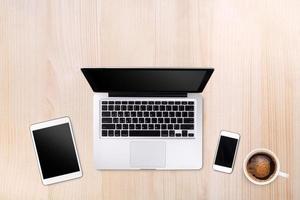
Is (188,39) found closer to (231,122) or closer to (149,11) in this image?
(149,11)

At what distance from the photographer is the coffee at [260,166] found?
3.59ft

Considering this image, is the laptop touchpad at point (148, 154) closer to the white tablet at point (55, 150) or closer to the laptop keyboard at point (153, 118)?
the laptop keyboard at point (153, 118)

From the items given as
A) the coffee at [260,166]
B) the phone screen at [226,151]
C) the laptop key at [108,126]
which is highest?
the laptop key at [108,126]

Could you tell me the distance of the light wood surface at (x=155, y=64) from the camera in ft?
3.65

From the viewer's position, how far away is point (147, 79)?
43.6 inches

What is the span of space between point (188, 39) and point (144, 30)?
0.13 metres

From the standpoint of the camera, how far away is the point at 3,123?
1125 mm

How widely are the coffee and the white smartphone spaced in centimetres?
5

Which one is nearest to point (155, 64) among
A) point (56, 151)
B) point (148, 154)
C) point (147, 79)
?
point (147, 79)

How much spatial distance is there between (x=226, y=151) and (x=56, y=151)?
1.57 feet

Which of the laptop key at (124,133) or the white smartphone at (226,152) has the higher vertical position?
the laptop key at (124,133)

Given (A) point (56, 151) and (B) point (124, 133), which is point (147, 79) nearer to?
(B) point (124, 133)

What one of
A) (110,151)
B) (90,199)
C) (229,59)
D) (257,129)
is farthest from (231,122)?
(90,199)

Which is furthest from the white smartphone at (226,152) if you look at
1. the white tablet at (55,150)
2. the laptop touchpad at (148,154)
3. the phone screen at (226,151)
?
the white tablet at (55,150)
